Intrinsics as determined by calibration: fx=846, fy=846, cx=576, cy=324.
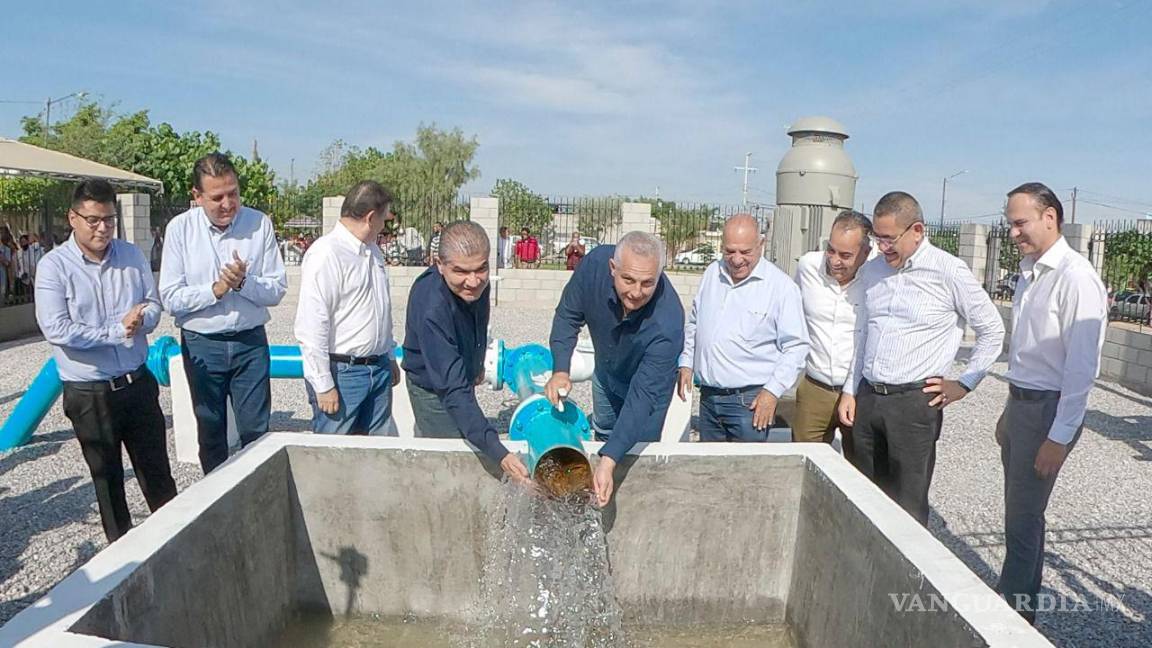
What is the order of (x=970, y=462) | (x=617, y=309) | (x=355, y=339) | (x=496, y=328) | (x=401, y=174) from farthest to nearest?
(x=401, y=174) < (x=496, y=328) < (x=970, y=462) < (x=355, y=339) < (x=617, y=309)

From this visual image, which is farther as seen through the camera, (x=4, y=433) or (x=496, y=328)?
(x=496, y=328)

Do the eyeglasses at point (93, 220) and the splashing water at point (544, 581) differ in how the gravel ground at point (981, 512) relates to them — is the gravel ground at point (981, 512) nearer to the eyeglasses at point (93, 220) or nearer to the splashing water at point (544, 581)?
the eyeglasses at point (93, 220)

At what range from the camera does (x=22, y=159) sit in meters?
11.6

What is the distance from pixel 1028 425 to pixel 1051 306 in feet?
1.54

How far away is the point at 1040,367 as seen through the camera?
3.23 m

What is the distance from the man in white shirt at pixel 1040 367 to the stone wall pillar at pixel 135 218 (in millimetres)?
14223

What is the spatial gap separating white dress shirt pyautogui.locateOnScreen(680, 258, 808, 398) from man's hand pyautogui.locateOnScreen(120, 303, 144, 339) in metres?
2.58

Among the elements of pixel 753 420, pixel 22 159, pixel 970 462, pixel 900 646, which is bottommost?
pixel 970 462

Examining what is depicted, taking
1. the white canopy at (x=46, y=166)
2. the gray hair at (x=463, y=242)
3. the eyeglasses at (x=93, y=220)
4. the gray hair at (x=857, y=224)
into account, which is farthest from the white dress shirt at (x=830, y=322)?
the white canopy at (x=46, y=166)

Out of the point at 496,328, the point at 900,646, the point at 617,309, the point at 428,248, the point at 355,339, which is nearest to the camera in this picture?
the point at 900,646

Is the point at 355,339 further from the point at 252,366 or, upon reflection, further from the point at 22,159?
the point at 22,159

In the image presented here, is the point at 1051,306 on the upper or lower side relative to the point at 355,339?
upper

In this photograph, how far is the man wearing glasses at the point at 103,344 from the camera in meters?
3.49

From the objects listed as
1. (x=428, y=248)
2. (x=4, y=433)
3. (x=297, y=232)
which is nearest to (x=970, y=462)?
(x=4, y=433)
